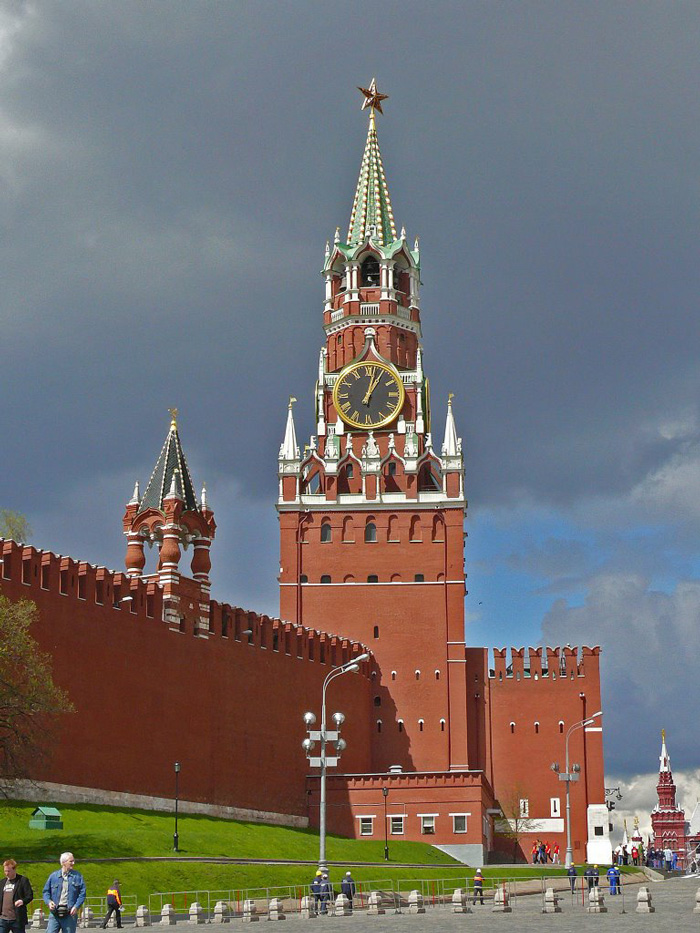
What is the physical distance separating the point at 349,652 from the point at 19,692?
30839 mm

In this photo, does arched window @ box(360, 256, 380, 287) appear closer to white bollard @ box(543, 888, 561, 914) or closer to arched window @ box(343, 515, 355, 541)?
arched window @ box(343, 515, 355, 541)

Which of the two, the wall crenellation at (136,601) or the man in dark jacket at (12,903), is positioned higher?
the wall crenellation at (136,601)

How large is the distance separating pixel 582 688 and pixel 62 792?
34000mm

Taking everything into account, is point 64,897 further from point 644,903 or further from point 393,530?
point 393,530

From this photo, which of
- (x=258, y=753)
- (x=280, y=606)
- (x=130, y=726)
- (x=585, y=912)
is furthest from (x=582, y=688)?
(x=585, y=912)

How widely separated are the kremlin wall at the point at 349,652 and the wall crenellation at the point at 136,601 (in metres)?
0.10

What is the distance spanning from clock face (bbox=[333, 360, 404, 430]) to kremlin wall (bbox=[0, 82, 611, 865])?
99mm

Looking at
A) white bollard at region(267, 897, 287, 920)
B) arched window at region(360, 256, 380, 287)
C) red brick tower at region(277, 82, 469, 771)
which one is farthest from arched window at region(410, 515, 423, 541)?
white bollard at region(267, 897, 287, 920)

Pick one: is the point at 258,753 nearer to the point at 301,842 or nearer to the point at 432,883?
the point at 301,842

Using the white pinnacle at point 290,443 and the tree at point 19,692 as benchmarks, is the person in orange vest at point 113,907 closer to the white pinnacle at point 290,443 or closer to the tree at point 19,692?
the tree at point 19,692

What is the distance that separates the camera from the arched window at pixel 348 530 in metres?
76.1

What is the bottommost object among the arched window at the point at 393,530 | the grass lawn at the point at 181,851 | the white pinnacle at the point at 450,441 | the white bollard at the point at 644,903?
the white bollard at the point at 644,903

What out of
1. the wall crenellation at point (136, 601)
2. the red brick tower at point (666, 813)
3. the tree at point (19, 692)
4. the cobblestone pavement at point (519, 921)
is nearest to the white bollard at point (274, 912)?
the cobblestone pavement at point (519, 921)

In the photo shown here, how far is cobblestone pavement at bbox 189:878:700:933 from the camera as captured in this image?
2869 cm
